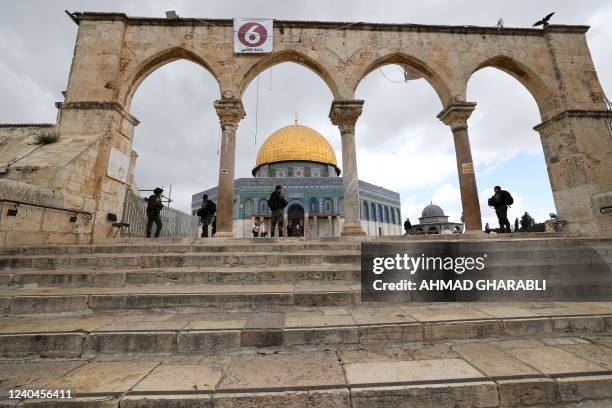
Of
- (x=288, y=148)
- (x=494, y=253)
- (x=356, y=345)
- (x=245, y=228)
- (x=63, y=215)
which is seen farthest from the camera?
(x=288, y=148)

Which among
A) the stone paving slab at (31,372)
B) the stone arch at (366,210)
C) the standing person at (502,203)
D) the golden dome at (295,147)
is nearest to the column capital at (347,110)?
the standing person at (502,203)

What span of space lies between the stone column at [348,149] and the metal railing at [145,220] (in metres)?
6.43

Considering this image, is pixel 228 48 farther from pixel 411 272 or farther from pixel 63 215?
pixel 411 272

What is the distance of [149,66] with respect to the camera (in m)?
8.05

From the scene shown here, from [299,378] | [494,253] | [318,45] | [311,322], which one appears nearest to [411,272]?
[494,253]

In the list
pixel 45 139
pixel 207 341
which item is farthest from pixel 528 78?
pixel 45 139

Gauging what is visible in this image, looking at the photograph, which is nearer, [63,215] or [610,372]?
[610,372]

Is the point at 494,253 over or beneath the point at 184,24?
beneath

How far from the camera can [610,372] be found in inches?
71.6

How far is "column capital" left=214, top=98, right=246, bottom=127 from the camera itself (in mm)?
7492

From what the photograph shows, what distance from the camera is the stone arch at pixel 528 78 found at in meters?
8.27

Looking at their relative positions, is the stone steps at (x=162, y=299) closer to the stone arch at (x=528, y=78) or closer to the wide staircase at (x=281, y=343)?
the wide staircase at (x=281, y=343)

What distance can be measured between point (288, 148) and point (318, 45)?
71.9 feet

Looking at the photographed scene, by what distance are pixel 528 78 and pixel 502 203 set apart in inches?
178
